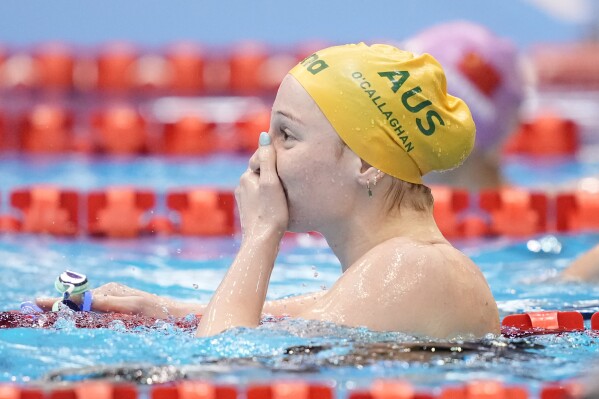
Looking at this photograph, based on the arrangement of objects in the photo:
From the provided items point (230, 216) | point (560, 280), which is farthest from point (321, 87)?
point (230, 216)

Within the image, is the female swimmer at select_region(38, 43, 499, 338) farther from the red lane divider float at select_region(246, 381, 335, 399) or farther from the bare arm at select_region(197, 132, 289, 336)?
the red lane divider float at select_region(246, 381, 335, 399)

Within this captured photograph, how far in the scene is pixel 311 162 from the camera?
2.88 m

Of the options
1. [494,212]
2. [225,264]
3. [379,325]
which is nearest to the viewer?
[379,325]

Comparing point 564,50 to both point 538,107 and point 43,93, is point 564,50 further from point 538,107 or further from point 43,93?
point 43,93

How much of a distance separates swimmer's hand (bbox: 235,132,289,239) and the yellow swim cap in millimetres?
186

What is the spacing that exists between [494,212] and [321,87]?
285 cm

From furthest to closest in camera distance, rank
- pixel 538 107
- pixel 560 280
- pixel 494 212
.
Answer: pixel 538 107
pixel 494 212
pixel 560 280

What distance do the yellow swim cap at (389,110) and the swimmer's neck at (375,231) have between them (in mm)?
109

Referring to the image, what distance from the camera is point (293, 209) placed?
2.95 metres

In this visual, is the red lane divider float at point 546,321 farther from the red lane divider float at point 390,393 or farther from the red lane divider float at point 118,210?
the red lane divider float at point 118,210

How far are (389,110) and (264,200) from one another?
0.39m

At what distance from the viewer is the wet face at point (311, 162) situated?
2.89 metres

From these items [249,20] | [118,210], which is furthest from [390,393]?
[249,20]

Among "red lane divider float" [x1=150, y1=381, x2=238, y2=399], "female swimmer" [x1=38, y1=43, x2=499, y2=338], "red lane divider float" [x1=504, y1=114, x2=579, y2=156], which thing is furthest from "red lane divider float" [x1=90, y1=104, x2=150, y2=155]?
"red lane divider float" [x1=150, y1=381, x2=238, y2=399]
